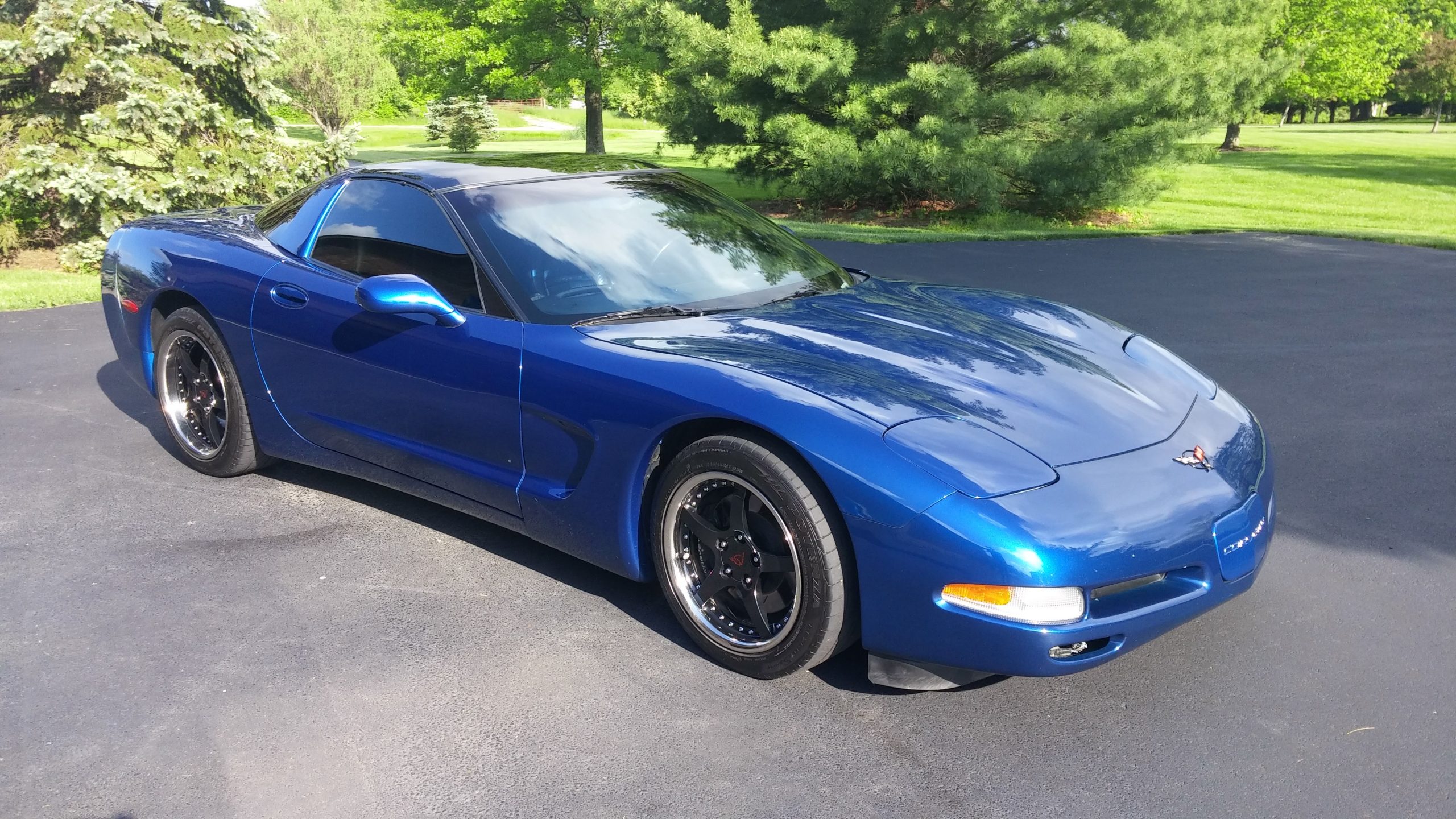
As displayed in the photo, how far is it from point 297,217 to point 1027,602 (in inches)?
136

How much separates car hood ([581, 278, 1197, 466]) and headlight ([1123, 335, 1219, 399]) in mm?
44

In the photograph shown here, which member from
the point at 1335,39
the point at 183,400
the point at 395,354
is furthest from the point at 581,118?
the point at 395,354

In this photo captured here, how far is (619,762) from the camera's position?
2.85 metres

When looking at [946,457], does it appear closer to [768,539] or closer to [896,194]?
[768,539]

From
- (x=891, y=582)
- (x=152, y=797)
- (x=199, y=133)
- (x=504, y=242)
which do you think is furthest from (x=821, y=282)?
(x=199, y=133)

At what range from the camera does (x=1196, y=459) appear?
3205 millimetres

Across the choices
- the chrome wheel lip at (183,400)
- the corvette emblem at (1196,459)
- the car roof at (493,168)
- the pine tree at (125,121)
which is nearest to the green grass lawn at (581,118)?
the pine tree at (125,121)

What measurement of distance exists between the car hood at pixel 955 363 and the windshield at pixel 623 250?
0.18 meters

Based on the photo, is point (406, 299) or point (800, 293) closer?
point (406, 299)

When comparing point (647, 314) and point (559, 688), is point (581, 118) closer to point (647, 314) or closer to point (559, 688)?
point (647, 314)

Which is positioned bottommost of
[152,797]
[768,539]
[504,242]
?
[152,797]

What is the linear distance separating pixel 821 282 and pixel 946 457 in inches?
64.2

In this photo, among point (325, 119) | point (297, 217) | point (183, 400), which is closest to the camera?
point (297, 217)

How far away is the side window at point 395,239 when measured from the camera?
396 cm
